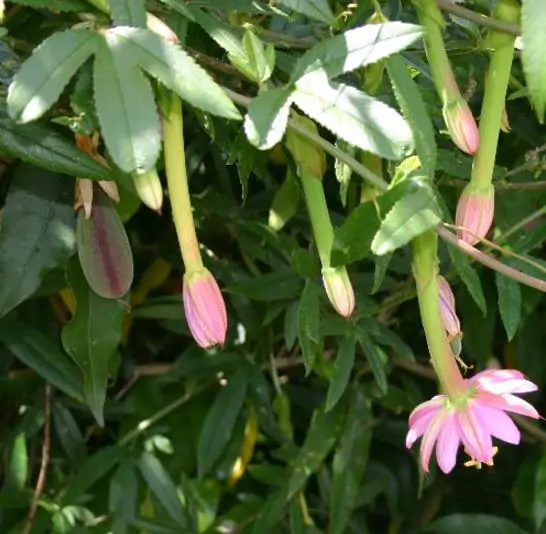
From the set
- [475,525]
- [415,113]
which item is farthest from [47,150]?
[475,525]

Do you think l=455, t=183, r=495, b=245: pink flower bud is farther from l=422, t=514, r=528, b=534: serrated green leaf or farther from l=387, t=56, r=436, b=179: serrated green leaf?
l=422, t=514, r=528, b=534: serrated green leaf

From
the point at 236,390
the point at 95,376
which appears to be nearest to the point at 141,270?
the point at 236,390

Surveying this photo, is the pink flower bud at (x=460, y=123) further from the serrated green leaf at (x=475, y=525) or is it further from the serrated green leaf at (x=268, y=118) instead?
the serrated green leaf at (x=475, y=525)

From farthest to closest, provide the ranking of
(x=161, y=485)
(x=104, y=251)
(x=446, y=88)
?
1. (x=161, y=485)
2. (x=104, y=251)
3. (x=446, y=88)

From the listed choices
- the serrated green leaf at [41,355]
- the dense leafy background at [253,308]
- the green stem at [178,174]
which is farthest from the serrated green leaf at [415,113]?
the serrated green leaf at [41,355]

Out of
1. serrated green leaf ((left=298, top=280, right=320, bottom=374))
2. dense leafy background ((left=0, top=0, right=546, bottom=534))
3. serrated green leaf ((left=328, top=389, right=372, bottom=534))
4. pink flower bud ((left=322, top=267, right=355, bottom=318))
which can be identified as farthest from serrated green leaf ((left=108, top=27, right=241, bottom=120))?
serrated green leaf ((left=328, top=389, right=372, bottom=534))

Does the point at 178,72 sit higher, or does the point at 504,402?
the point at 178,72

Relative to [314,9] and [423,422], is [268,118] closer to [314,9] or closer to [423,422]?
[314,9]

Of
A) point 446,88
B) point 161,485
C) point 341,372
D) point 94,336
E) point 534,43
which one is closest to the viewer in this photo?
point 534,43
